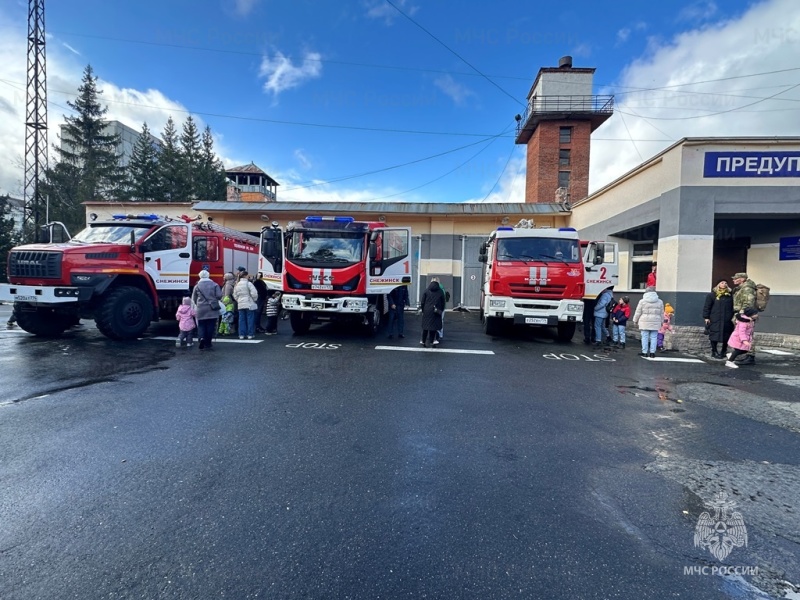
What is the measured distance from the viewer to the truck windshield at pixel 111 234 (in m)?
9.56

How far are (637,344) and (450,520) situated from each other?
10353 millimetres

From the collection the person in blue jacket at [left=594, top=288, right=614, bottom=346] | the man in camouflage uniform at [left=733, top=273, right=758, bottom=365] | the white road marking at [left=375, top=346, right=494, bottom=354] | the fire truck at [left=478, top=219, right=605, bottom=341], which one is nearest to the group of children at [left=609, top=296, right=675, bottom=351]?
the person in blue jacket at [left=594, top=288, right=614, bottom=346]

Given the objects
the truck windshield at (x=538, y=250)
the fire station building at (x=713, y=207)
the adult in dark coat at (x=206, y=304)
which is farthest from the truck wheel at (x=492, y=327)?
the adult in dark coat at (x=206, y=304)

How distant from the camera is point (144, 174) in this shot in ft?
123

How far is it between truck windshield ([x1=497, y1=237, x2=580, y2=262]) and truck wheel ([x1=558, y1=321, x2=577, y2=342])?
1.75 meters

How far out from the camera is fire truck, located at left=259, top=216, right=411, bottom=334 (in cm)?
949

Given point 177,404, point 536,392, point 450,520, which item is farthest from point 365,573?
point 536,392

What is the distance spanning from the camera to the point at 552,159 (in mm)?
35344

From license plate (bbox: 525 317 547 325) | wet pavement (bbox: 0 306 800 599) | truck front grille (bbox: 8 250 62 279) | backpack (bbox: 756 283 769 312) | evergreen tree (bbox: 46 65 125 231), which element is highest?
evergreen tree (bbox: 46 65 125 231)

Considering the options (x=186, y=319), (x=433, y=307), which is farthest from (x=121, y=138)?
(x=433, y=307)

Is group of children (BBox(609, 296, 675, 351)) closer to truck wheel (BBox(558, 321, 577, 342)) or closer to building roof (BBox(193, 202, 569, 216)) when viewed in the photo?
truck wheel (BBox(558, 321, 577, 342))

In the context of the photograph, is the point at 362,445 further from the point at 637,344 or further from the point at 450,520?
the point at 637,344

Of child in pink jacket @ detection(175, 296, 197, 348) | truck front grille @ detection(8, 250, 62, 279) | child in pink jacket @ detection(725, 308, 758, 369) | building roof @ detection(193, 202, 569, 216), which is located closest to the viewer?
child in pink jacket @ detection(725, 308, 758, 369)

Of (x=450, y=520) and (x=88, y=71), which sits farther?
(x=88, y=71)
